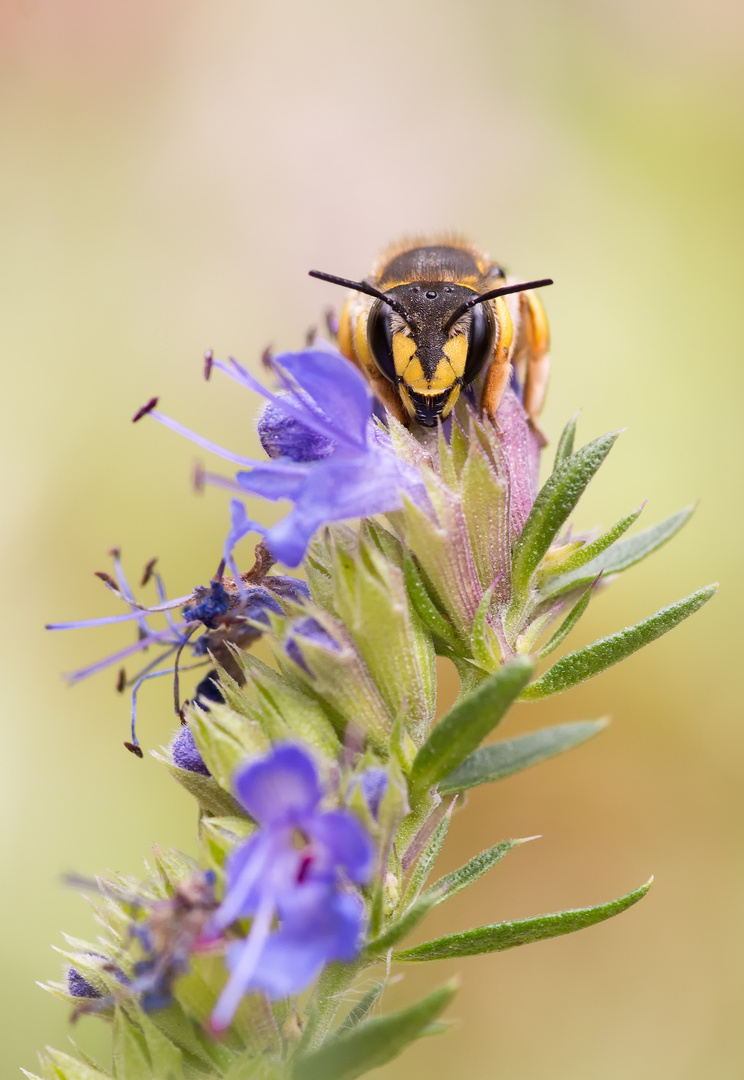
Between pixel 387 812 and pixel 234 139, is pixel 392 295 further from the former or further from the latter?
pixel 234 139

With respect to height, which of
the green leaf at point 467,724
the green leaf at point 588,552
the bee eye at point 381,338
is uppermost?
the bee eye at point 381,338

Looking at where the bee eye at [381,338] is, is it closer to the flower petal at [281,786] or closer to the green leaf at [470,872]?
the green leaf at [470,872]

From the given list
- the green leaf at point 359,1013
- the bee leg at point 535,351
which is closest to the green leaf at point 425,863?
the green leaf at point 359,1013

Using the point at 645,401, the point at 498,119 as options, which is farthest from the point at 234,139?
the point at 645,401

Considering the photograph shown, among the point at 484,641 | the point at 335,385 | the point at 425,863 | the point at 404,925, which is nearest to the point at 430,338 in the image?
the point at 335,385

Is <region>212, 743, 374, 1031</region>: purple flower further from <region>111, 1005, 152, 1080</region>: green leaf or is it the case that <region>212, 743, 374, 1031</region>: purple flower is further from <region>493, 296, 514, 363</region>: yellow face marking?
<region>493, 296, 514, 363</region>: yellow face marking
